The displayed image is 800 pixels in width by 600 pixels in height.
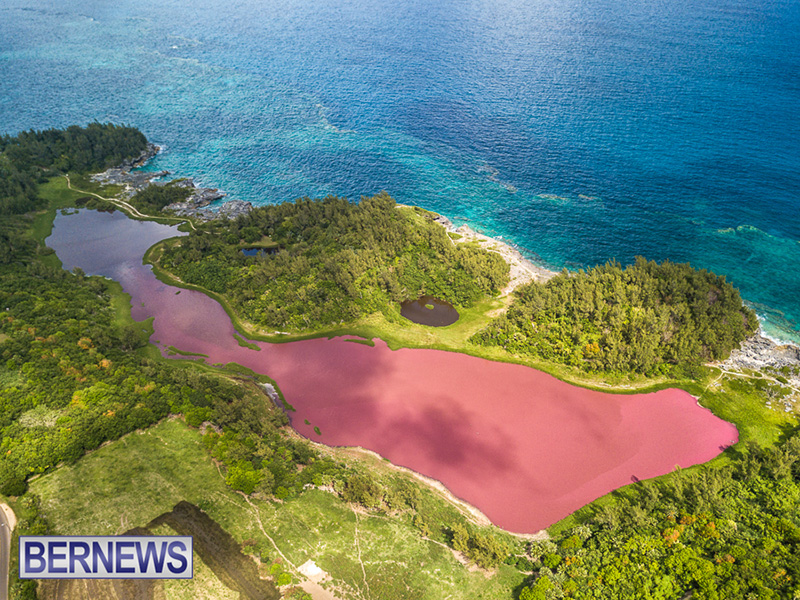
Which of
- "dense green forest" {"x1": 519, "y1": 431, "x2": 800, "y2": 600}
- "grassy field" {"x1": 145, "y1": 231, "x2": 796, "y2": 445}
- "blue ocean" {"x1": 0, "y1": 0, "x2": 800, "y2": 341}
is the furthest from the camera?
"blue ocean" {"x1": 0, "y1": 0, "x2": 800, "y2": 341}

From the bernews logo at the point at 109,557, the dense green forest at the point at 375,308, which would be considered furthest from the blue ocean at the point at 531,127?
the bernews logo at the point at 109,557

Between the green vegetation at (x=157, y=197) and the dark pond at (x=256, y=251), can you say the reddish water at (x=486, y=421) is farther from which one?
the green vegetation at (x=157, y=197)

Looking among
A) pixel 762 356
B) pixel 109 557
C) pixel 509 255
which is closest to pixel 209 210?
pixel 509 255

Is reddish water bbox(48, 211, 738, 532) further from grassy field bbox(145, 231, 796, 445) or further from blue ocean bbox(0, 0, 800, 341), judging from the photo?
blue ocean bbox(0, 0, 800, 341)

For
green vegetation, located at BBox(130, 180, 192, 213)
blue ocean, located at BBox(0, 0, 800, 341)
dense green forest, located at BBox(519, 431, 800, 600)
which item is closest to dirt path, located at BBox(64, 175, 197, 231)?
green vegetation, located at BBox(130, 180, 192, 213)

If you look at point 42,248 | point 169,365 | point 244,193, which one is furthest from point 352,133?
point 169,365

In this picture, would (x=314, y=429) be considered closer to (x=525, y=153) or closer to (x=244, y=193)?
(x=244, y=193)
